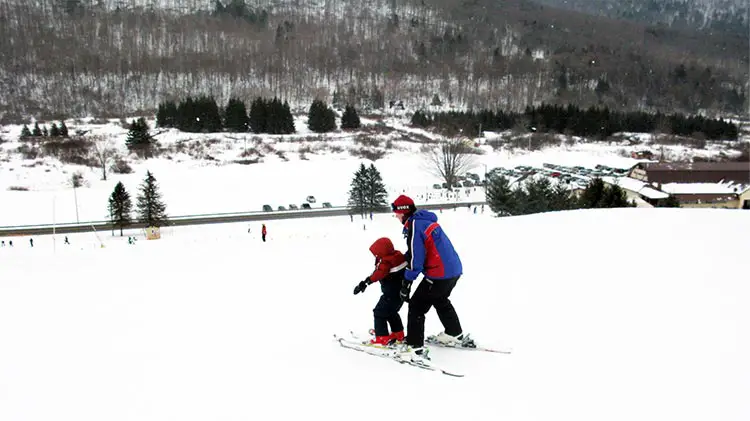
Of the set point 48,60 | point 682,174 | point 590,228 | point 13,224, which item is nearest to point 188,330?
point 590,228

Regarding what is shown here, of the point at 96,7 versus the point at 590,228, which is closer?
the point at 590,228

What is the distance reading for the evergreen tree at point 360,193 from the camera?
31.2m

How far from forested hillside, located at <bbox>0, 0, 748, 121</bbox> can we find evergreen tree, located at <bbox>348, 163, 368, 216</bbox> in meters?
56.4

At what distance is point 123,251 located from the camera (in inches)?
410

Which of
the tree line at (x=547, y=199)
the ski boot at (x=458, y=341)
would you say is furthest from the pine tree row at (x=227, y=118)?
the ski boot at (x=458, y=341)

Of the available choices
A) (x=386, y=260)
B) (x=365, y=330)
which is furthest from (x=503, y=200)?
(x=386, y=260)

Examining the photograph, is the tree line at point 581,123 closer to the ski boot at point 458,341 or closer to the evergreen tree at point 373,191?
the evergreen tree at point 373,191

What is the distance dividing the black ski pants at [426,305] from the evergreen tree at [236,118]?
2412 inches

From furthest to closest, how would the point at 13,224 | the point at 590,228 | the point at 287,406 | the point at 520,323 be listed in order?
the point at 13,224 → the point at 590,228 → the point at 520,323 → the point at 287,406

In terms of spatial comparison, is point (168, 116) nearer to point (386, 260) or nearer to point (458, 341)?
point (386, 260)

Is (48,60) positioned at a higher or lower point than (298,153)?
higher

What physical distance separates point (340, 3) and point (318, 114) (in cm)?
8948

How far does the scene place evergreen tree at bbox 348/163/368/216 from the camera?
3123 centimetres

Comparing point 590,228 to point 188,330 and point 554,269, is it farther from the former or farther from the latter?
point 188,330
